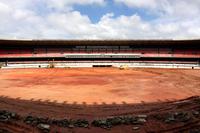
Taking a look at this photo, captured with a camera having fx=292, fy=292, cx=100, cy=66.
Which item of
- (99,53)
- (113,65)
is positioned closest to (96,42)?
(99,53)

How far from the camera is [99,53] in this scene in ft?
232

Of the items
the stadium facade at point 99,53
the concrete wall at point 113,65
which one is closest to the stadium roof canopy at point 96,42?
the stadium facade at point 99,53

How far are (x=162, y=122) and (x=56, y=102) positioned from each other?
974 cm

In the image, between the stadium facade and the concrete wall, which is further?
the stadium facade

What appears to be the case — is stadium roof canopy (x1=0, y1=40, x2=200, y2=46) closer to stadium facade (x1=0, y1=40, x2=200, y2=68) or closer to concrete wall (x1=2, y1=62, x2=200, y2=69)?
stadium facade (x1=0, y1=40, x2=200, y2=68)

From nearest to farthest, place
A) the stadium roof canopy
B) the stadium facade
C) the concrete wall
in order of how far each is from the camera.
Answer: the concrete wall
the stadium roof canopy
the stadium facade

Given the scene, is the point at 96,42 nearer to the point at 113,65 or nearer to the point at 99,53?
the point at 99,53

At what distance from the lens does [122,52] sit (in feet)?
233

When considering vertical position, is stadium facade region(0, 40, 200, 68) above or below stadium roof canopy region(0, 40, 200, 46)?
below

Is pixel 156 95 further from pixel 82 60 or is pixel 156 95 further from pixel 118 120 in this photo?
pixel 82 60

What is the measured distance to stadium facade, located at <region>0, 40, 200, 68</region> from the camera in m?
67.4

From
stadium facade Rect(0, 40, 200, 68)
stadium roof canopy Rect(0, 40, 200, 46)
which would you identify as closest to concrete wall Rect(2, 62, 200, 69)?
stadium facade Rect(0, 40, 200, 68)

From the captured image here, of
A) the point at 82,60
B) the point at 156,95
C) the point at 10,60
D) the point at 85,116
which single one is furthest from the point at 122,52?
the point at 85,116

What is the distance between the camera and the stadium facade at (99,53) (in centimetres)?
6738
